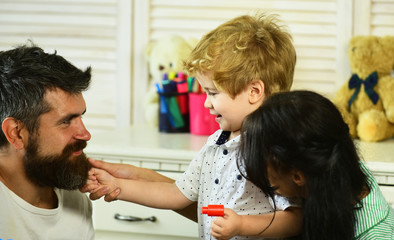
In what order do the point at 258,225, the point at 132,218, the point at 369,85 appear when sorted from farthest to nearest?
the point at 369,85
the point at 132,218
the point at 258,225

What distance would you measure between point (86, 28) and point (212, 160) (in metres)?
1.26

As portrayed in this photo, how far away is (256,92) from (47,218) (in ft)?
1.94

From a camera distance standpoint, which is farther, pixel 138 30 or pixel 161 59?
pixel 138 30

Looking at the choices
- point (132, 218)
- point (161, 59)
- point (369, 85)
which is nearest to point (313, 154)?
point (132, 218)

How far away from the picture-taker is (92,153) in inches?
84.4

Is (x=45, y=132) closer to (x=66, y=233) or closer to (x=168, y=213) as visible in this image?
(x=66, y=233)

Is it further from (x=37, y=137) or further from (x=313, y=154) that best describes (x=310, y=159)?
(x=37, y=137)

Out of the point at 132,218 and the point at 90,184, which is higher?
the point at 90,184

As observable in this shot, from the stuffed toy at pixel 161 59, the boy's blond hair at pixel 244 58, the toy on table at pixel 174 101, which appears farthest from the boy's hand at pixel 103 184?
the stuffed toy at pixel 161 59

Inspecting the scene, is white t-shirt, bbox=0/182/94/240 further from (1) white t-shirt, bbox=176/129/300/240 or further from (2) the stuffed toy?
(2) the stuffed toy

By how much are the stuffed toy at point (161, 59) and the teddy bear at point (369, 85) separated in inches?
24.8

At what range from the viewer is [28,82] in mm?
1410

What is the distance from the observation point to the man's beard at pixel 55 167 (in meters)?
1.46

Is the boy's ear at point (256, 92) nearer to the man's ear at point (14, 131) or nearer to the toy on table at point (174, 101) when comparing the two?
the man's ear at point (14, 131)
